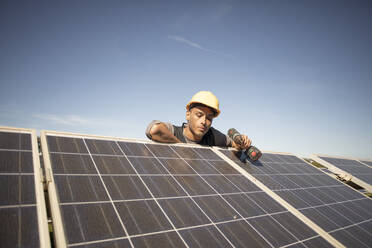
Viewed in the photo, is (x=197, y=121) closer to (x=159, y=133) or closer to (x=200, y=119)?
(x=200, y=119)

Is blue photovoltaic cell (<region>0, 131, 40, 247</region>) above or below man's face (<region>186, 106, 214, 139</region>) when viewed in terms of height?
below

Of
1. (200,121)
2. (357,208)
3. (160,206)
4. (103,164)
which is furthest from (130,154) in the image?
(357,208)

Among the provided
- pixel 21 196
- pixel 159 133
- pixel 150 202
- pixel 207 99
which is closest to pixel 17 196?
pixel 21 196

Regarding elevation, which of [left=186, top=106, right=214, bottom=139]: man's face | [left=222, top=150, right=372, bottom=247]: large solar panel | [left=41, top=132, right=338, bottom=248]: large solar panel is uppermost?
[left=186, top=106, right=214, bottom=139]: man's face

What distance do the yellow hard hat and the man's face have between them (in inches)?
8.2

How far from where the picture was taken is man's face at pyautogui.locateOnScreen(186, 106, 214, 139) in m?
6.27

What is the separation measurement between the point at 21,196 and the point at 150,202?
4.97 feet

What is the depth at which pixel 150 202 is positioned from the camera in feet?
9.89

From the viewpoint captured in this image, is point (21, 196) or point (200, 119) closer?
point (21, 196)

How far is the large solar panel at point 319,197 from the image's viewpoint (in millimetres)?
4203

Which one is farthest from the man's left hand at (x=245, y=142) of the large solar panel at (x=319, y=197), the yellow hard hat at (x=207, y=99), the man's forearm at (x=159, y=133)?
the man's forearm at (x=159, y=133)

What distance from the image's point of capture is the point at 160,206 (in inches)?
119

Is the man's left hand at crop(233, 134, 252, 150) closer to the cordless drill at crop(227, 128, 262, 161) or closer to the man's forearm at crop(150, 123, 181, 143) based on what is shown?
the cordless drill at crop(227, 128, 262, 161)

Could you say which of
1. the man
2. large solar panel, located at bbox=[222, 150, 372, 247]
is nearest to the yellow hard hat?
the man
